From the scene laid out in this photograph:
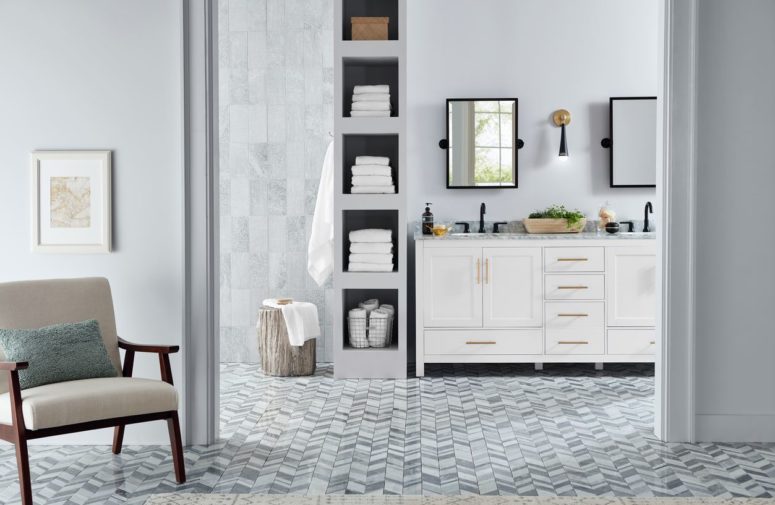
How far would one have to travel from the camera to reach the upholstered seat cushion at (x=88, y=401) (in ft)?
8.68

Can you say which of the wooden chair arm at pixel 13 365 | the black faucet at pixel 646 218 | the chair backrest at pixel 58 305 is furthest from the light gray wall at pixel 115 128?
the black faucet at pixel 646 218

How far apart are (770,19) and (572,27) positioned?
7.06ft

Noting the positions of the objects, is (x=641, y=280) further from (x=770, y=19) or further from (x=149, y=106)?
(x=149, y=106)

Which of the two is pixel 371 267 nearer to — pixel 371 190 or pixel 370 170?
pixel 371 190

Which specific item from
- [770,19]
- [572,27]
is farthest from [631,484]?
[572,27]

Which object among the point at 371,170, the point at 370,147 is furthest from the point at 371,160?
the point at 370,147

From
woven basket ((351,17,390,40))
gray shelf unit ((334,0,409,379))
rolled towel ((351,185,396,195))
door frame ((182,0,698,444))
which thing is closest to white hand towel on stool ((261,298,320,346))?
gray shelf unit ((334,0,409,379))

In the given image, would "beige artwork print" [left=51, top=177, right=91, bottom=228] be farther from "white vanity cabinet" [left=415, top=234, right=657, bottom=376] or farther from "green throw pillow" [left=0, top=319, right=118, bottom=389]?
"white vanity cabinet" [left=415, top=234, right=657, bottom=376]

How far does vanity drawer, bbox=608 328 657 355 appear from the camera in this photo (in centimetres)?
496

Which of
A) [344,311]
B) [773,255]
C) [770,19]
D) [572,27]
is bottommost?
[344,311]

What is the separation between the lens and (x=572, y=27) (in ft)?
17.9

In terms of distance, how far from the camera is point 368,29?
4.86m

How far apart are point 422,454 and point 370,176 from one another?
2.19 m

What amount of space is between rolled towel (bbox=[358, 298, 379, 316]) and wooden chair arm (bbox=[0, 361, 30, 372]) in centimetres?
264
